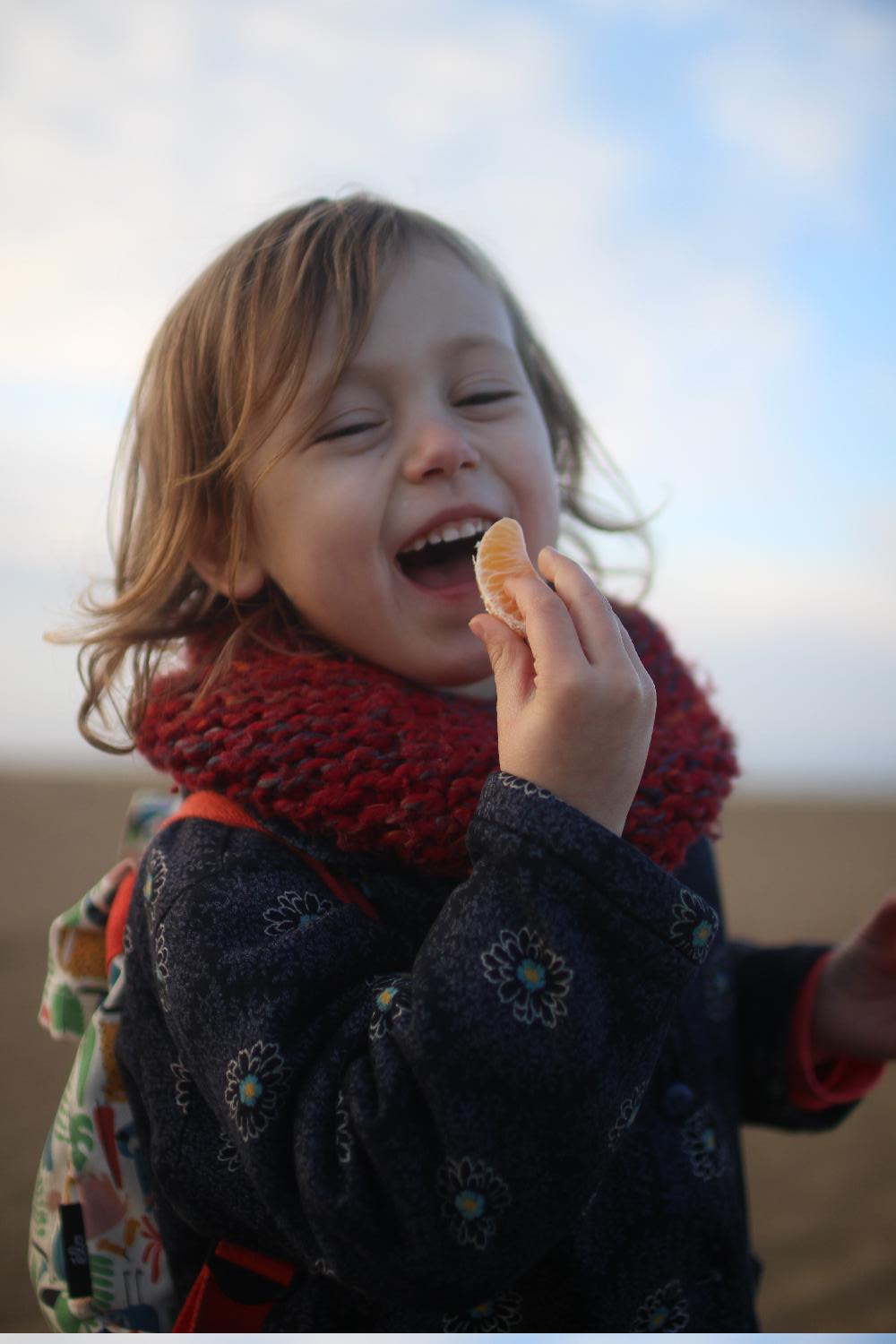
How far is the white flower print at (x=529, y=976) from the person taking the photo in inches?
45.3

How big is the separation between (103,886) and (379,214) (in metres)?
1.39

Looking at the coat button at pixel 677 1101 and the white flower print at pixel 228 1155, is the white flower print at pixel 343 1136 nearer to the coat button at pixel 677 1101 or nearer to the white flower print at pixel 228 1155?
the white flower print at pixel 228 1155

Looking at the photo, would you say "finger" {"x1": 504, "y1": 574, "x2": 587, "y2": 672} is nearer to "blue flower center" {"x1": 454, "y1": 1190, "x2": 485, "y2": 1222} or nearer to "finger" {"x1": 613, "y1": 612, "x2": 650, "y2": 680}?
"finger" {"x1": 613, "y1": 612, "x2": 650, "y2": 680}

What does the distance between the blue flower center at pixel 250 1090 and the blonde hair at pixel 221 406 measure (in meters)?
0.72

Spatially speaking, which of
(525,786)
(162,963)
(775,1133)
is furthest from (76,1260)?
(775,1133)

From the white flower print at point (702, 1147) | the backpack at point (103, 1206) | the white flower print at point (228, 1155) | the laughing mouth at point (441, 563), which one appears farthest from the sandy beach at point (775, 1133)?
the laughing mouth at point (441, 563)

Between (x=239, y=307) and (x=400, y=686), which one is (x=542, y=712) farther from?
(x=239, y=307)

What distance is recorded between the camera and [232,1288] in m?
1.43

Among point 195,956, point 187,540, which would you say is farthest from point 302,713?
point 187,540

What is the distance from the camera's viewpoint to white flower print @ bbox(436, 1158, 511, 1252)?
3.72 ft

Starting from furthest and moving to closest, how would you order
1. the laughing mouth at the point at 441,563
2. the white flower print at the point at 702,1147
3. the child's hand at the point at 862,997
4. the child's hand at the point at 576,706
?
the child's hand at the point at 862,997, the laughing mouth at the point at 441,563, the white flower print at the point at 702,1147, the child's hand at the point at 576,706

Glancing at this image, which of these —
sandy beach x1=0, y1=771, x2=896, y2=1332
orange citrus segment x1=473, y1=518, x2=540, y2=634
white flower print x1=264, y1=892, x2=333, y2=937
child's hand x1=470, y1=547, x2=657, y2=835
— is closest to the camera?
child's hand x1=470, y1=547, x2=657, y2=835

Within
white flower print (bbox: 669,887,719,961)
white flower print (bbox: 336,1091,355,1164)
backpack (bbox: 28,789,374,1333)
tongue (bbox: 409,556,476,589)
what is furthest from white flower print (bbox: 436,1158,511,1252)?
tongue (bbox: 409,556,476,589)

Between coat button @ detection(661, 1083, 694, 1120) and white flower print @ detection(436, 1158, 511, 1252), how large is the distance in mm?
545
